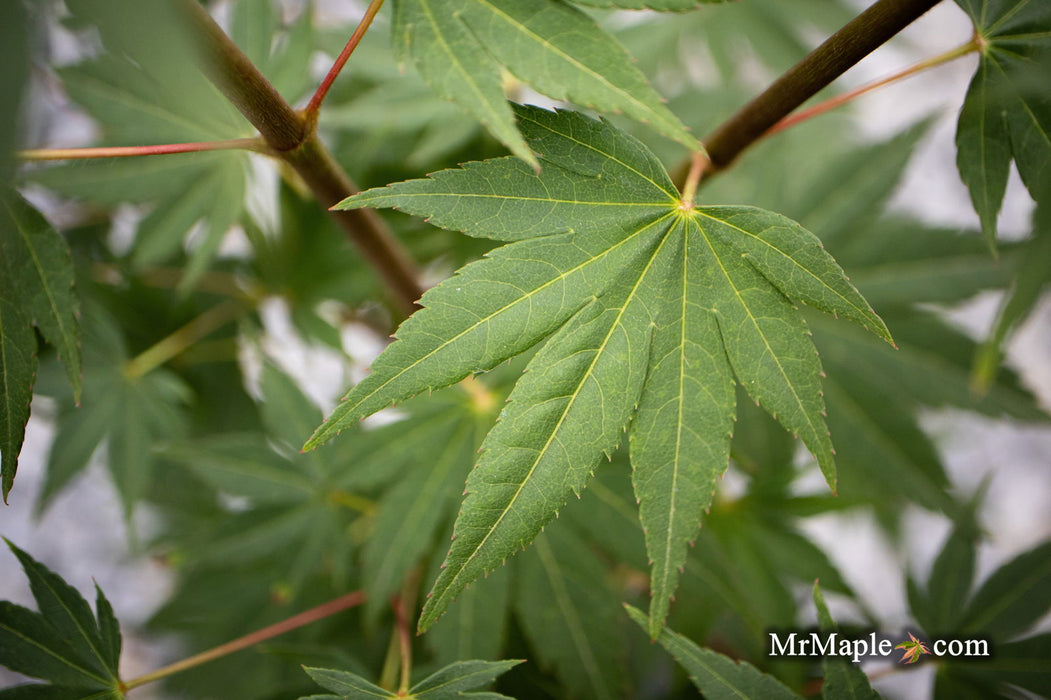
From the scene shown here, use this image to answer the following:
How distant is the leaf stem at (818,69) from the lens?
414 millimetres

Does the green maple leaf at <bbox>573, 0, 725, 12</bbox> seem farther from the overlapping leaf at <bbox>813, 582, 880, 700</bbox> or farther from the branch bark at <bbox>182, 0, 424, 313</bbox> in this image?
the overlapping leaf at <bbox>813, 582, 880, 700</bbox>

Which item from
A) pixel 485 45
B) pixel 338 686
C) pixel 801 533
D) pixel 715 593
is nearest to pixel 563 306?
pixel 485 45

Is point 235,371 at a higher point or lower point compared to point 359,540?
higher

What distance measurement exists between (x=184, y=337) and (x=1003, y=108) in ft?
3.09

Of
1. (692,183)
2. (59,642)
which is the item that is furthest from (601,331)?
(59,642)

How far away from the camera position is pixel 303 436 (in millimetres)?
778

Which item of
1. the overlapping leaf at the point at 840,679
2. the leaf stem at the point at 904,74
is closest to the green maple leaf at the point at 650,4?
the leaf stem at the point at 904,74

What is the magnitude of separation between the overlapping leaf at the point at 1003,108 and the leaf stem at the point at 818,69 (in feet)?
0.24

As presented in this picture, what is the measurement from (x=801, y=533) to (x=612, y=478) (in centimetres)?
29

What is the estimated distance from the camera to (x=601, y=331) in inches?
17.2

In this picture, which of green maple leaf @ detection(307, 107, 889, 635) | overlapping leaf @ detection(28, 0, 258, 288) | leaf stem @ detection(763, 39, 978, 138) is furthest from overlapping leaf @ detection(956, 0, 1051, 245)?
overlapping leaf @ detection(28, 0, 258, 288)

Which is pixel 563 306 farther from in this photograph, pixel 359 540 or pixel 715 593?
pixel 359 540

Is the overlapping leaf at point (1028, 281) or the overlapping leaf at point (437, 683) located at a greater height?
the overlapping leaf at point (1028, 281)

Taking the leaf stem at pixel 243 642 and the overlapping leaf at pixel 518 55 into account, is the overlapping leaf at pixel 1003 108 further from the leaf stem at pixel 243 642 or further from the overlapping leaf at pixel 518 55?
the leaf stem at pixel 243 642
